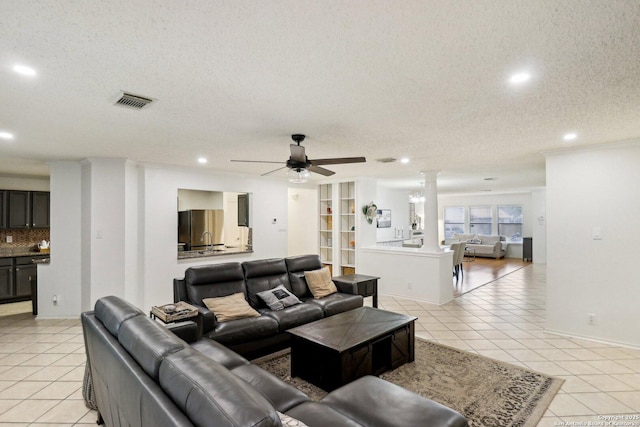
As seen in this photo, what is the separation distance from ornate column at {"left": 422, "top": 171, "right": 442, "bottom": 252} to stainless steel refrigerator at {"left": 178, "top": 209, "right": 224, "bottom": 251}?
4.08 m

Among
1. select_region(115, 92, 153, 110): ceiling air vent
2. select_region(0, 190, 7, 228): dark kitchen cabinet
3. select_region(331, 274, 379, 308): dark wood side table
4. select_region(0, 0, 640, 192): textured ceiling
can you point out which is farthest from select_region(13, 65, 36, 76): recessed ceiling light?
select_region(0, 190, 7, 228): dark kitchen cabinet

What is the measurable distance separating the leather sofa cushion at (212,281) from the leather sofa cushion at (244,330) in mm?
523

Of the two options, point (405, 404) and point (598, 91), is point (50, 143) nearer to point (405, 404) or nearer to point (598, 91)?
point (405, 404)

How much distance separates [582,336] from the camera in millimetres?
4016

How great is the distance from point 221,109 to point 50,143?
8.60 ft

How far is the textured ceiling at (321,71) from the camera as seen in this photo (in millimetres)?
1414

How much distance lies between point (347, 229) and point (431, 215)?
1.92 metres

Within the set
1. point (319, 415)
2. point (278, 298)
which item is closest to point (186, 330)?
point (278, 298)

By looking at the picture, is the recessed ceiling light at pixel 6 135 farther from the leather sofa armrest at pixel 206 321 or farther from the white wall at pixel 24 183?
the white wall at pixel 24 183

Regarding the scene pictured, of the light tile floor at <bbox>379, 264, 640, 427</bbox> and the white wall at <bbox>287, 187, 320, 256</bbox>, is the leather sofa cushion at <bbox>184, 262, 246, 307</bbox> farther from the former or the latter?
the white wall at <bbox>287, 187, 320, 256</bbox>

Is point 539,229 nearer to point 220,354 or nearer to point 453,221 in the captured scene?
point 453,221

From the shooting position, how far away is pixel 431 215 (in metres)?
6.08

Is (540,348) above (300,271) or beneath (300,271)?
beneath

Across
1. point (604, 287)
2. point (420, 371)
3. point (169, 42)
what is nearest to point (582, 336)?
point (604, 287)
